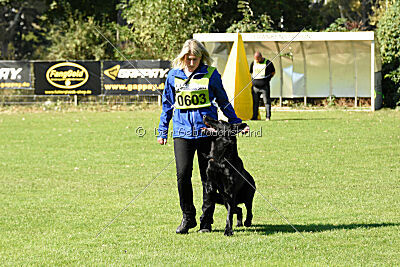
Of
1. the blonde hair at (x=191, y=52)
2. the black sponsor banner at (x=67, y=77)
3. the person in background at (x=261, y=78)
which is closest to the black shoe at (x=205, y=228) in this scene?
the blonde hair at (x=191, y=52)

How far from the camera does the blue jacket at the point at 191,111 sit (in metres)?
7.36

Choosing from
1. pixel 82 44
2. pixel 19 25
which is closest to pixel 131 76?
pixel 82 44

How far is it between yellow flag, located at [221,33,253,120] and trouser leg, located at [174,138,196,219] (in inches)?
495

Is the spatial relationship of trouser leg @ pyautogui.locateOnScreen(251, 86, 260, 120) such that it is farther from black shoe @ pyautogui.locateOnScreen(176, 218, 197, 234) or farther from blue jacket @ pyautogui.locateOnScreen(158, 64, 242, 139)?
black shoe @ pyautogui.locateOnScreen(176, 218, 197, 234)

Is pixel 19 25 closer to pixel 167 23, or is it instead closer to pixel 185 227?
pixel 167 23

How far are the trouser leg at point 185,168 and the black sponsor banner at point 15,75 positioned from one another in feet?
70.0

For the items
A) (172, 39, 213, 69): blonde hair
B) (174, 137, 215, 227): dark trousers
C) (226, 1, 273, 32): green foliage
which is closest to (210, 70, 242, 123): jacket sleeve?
(172, 39, 213, 69): blonde hair

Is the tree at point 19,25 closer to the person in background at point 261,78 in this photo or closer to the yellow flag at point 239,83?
the yellow flag at point 239,83

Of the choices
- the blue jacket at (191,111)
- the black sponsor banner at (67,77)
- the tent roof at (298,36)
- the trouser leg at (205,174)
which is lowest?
the trouser leg at (205,174)

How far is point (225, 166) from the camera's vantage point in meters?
7.31

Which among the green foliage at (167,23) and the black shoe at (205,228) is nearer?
the black shoe at (205,228)

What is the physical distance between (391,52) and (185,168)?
65.2 ft

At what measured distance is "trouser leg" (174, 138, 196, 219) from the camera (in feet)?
24.5

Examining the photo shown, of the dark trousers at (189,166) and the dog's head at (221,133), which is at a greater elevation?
the dog's head at (221,133)
